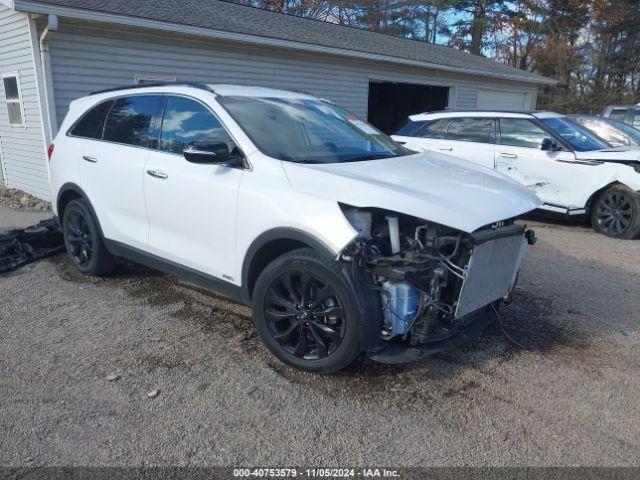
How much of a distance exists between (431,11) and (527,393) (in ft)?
116

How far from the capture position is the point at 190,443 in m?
2.78

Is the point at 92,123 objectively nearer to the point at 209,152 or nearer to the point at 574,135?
the point at 209,152

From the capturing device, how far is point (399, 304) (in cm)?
311

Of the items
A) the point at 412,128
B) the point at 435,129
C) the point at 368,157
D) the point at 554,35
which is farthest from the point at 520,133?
the point at 554,35

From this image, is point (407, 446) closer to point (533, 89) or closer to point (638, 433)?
point (638, 433)

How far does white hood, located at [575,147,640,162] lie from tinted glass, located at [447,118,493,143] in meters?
1.54

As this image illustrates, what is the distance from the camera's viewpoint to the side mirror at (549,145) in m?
7.82

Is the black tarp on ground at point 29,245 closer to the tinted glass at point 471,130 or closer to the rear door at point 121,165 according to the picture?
the rear door at point 121,165

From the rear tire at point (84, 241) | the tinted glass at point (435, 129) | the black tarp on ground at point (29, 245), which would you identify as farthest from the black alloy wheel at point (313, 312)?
the tinted glass at point (435, 129)

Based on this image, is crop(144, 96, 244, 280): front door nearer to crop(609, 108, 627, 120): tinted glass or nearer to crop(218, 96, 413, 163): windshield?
crop(218, 96, 413, 163): windshield

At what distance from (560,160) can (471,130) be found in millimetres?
1728

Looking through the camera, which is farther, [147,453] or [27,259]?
[27,259]

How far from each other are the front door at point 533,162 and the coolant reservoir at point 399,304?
5.43 m

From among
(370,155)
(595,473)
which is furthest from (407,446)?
(370,155)
